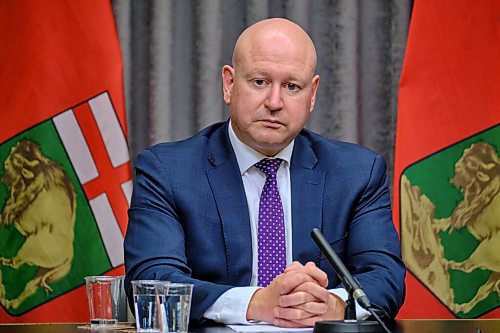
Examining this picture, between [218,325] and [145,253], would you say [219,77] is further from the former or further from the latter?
[218,325]

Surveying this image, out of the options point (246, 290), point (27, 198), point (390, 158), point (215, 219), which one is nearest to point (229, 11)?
point (390, 158)

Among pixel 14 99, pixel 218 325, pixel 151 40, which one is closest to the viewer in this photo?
pixel 218 325

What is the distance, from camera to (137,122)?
3.98 meters

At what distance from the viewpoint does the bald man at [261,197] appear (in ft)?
8.11

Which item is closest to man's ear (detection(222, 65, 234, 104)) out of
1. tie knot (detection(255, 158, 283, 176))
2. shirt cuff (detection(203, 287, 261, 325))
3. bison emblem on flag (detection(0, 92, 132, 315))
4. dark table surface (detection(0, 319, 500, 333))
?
tie knot (detection(255, 158, 283, 176))

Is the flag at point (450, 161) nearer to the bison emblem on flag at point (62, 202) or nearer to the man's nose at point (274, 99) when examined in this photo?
the man's nose at point (274, 99)

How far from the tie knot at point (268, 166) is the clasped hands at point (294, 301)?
51 centimetres

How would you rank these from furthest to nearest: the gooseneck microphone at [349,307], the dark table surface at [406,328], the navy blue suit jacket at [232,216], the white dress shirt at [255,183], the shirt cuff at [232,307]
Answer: the white dress shirt at [255,183], the navy blue suit jacket at [232,216], the shirt cuff at [232,307], the dark table surface at [406,328], the gooseneck microphone at [349,307]

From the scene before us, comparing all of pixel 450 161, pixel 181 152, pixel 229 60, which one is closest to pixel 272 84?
pixel 181 152

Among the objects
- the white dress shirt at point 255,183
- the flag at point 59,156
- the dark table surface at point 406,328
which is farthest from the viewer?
the flag at point 59,156

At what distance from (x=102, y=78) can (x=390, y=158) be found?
1.30 meters

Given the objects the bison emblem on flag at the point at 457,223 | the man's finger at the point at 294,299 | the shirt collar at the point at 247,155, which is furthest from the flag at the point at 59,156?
the man's finger at the point at 294,299

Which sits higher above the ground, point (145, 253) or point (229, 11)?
point (229, 11)

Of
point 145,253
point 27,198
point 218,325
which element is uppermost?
point 27,198
